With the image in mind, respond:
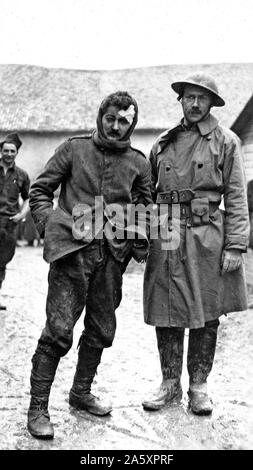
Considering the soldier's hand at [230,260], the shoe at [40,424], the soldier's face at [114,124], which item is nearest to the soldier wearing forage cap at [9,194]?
the soldier's hand at [230,260]

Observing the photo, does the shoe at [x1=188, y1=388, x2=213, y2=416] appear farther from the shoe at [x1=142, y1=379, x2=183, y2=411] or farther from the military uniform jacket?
the military uniform jacket

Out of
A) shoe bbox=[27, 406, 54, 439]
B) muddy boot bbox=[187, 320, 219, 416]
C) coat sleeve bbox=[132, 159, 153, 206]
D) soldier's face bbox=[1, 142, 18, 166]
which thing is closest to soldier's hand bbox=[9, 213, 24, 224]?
soldier's face bbox=[1, 142, 18, 166]

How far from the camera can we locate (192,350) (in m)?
4.43

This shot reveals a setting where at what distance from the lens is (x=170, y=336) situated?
14.5 feet

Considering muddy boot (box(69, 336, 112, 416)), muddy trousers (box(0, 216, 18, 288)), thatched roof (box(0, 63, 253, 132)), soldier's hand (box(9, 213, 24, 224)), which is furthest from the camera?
thatched roof (box(0, 63, 253, 132))

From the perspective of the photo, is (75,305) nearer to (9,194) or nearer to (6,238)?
(6,238)

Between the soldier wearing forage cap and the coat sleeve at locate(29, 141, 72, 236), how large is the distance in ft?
13.3

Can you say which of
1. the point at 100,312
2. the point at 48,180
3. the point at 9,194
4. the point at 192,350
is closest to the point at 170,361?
the point at 192,350

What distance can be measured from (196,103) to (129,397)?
7.49 feet

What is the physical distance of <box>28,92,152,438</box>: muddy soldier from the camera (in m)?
3.73
